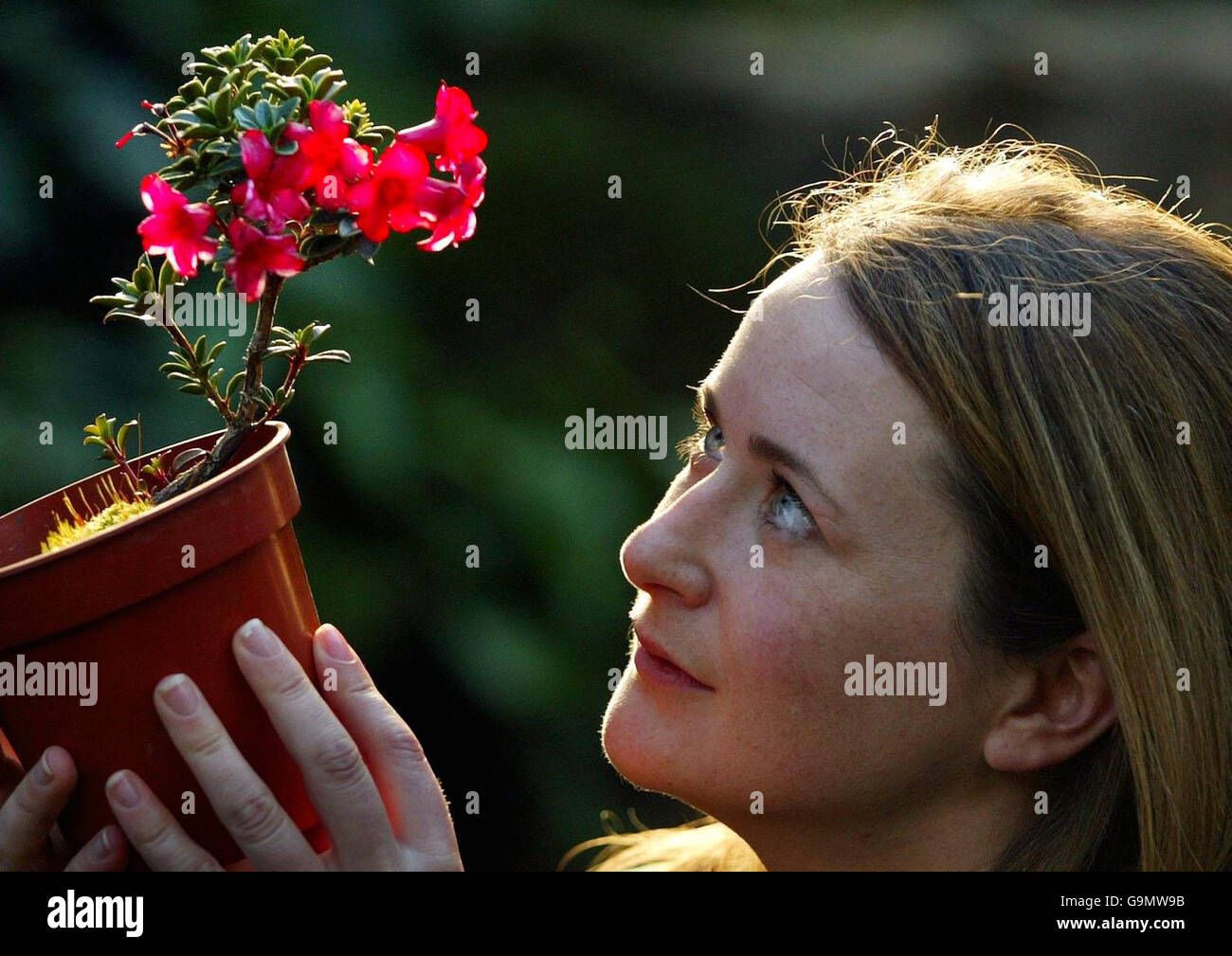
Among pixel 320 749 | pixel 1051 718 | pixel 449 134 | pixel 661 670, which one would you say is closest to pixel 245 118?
pixel 449 134

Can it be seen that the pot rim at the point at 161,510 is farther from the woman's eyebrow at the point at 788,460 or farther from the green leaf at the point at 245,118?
the woman's eyebrow at the point at 788,460

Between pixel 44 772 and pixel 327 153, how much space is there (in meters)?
0.57

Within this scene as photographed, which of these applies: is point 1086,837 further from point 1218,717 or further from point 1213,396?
point 1213,396

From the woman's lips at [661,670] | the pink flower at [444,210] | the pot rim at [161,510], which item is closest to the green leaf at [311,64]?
the pink flower at [444,210]

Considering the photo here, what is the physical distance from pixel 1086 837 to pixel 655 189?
1257 millimetres

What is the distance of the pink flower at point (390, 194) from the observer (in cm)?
102

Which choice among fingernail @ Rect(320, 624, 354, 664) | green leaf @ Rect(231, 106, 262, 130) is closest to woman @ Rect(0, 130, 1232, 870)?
fingernail @ Rect(320, 624, 354, 664)

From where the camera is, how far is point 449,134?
1054mm

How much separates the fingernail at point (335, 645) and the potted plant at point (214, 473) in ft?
0.07

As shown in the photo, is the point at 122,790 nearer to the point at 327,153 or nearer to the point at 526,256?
the point at 327,153

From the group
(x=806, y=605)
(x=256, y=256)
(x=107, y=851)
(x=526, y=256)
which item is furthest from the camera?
(x=526, y=256)

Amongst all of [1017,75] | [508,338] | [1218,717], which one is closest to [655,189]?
[508,338]

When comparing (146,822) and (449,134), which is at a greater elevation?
(449,134)

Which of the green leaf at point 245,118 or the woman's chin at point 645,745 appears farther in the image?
the woman's chin at point 645,745
